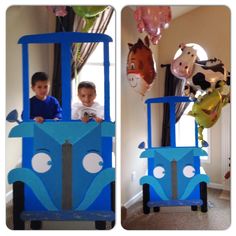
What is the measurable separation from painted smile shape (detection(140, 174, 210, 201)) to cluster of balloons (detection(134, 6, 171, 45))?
0.62m

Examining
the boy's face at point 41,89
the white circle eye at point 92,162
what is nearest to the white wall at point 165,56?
the white circle eye at point 92,162

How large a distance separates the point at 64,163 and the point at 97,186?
0.57 ft

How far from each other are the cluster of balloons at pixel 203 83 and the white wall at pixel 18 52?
566mm

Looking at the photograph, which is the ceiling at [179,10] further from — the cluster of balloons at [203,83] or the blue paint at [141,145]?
the blue paint at [141,145]

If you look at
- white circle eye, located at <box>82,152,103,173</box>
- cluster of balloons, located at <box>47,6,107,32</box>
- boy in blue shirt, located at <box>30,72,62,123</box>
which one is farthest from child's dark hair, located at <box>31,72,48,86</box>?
white circle eye, located at <box>82,152,103,173</box>

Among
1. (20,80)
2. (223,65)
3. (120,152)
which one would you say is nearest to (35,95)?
(20,80)

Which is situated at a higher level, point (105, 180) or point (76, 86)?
point (76, 86)

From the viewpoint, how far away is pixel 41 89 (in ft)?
4.50

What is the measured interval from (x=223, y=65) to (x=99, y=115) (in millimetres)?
576

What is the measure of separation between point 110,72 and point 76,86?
6.2 inches

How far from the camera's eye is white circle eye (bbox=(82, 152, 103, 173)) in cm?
137
